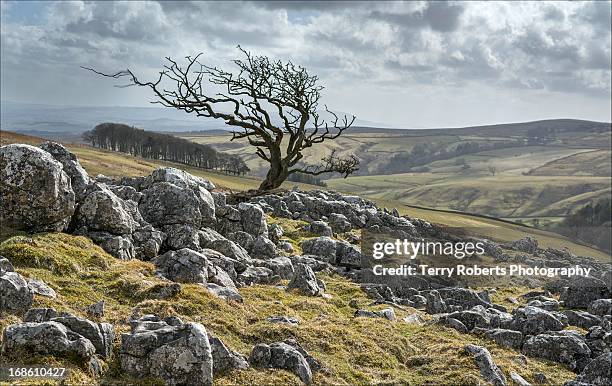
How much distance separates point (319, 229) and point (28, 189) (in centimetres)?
2094

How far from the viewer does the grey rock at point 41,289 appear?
15054 millimetres

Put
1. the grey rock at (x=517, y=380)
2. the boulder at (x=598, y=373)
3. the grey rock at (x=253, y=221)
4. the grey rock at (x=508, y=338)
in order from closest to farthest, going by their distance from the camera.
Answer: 1. the grey rock at (x=517, y=380)
2. the boulder at (x=598, y=373)
3. the grey rock at (x=508, y=338)
4. the grey rock at (x=253, y=221)

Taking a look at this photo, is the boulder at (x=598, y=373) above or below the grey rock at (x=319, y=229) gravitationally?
below

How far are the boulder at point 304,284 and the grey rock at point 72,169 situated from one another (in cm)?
947

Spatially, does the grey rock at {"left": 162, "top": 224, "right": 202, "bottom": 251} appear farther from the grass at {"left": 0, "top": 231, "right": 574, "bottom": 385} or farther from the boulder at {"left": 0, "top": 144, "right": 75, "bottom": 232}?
the boulder at {"left": 0, "top": 144, "right": 75, "bottom": 232}

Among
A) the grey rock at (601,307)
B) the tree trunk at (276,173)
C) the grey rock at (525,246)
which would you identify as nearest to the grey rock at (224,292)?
the grey rock at (601,307)

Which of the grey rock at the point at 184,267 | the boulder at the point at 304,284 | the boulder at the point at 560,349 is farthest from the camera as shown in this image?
the boulder at the point at 304,284

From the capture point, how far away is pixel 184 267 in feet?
66.0

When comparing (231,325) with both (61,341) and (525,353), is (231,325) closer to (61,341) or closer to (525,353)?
(61,341)

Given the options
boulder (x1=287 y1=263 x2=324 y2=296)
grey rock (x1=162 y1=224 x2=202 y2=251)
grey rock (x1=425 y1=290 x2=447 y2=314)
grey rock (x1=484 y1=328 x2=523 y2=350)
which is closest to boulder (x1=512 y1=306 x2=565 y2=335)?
grey rock (x1=484 y1=328 x2=523 y2=350)

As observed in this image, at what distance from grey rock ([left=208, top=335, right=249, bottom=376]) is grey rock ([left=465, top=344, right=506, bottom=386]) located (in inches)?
275

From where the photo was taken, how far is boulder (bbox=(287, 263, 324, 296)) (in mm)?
22609

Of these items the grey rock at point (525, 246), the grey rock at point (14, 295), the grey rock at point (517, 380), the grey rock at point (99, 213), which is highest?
the grey rock at point (99, 213)

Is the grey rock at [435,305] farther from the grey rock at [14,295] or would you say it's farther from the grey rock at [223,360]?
the grey rock at [14,295]
